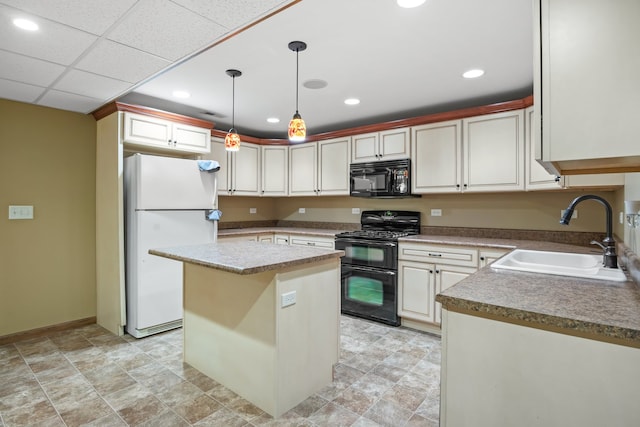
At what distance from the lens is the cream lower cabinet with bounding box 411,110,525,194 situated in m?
3.12

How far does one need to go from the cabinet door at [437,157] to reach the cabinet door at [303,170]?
1.39 m

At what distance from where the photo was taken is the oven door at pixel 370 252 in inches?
136

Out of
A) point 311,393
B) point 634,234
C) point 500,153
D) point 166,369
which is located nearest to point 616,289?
point 634,234

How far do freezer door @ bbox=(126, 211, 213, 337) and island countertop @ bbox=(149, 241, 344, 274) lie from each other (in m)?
0.94

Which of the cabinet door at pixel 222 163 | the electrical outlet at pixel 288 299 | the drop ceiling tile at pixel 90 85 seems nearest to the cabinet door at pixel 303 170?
the cabinet door at pixel 222 163

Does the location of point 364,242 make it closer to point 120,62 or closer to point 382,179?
point 382,179

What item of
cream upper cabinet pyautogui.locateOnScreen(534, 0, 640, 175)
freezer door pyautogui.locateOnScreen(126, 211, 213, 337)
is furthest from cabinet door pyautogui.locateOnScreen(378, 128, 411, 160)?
cream upper cabinet pyautogui.locateOnScreen(534, 0, 640, 175)

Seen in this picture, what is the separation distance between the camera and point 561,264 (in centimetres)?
231

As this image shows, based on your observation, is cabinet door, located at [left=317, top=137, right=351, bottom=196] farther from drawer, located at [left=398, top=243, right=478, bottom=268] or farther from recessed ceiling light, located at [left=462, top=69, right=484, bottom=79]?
recessed ceiling light, located at [left=462, top=69, right=484, bottom=79]

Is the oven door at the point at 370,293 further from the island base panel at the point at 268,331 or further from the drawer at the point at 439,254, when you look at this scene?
the island base panel at the point at 268,331

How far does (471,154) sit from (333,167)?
5.45ft

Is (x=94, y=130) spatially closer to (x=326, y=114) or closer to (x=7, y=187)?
(x=7, y=187)

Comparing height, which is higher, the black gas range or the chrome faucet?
the chrome faucet

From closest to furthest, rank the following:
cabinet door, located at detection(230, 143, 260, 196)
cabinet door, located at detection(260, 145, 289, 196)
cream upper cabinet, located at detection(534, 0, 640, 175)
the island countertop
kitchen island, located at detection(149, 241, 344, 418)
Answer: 1. cream upper cabinet, located at detection(534, 0, 640, 175)
2. the island countertop
3. kitchen island, located at detection(149, 241, 344, 418)
4. cabinet door, located at detection(230, 143, 260, 196)
5. cabinet door, located at detection(260, 145, 289, 196)
